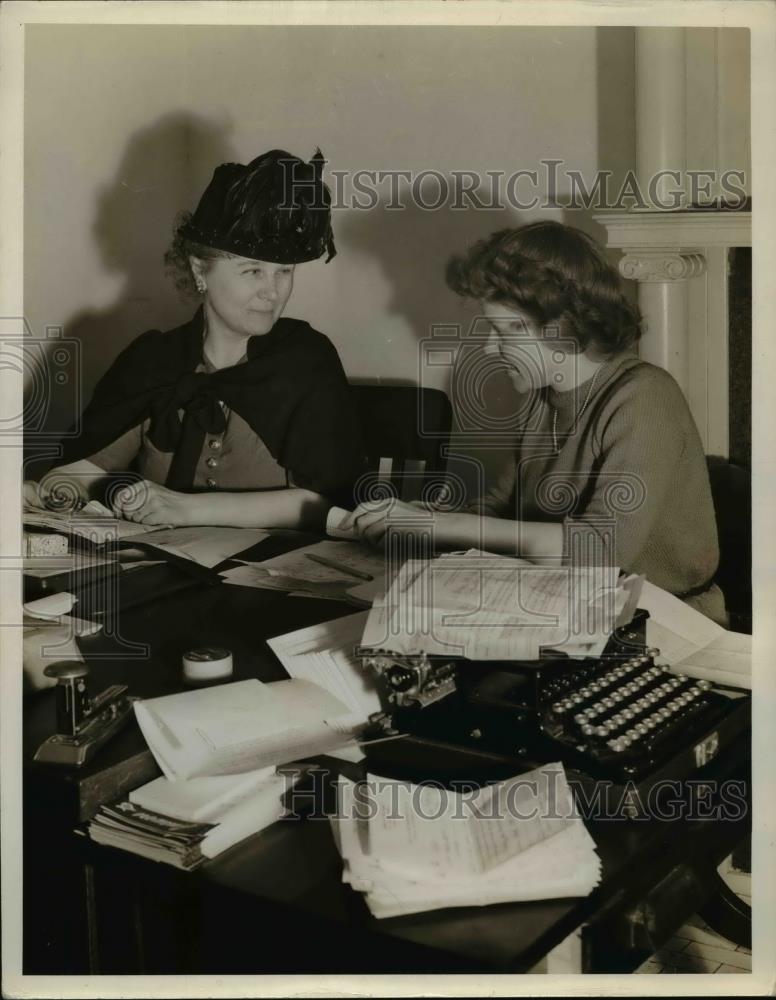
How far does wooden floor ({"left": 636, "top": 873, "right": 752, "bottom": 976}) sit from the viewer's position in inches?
68.6

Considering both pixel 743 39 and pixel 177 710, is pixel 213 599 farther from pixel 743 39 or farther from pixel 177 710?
pixel 743 39

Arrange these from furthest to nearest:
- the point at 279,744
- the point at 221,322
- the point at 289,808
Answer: the point at 221,322 < the point at 279,744 < the point at 289,808

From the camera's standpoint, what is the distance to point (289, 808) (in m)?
1.51

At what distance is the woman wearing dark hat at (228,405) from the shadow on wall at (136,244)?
33mm

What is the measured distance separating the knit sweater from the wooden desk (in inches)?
15.9

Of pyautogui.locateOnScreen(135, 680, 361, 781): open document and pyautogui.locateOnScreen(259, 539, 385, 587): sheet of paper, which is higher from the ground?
pyautogui.locateOnScreen(259, 539, 385, 587): sheet of paper

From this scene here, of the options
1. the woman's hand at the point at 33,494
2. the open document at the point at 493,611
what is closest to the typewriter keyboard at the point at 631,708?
the open document at the point at 493,611

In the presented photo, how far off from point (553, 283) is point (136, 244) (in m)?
0.86

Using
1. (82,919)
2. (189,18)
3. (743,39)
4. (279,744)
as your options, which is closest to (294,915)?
(279,744)

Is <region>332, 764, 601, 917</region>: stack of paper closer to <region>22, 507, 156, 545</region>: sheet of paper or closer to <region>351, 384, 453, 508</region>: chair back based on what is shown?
<region>351, 384, 453, 508</region>: chair back

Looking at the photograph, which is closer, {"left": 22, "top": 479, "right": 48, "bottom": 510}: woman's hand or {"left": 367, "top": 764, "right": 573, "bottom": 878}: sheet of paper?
{"left": 367, "top": 764, "right": 573, "bottom": 878}: sheet of paper

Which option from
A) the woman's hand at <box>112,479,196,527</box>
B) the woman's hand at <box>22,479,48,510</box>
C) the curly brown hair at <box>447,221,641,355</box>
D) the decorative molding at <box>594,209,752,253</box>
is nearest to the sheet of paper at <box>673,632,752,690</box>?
the curly brown hair at <box>447,221,641,355</box>

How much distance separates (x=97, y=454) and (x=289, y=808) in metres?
0.87

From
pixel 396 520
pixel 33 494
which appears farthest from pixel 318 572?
pixel 33 494
